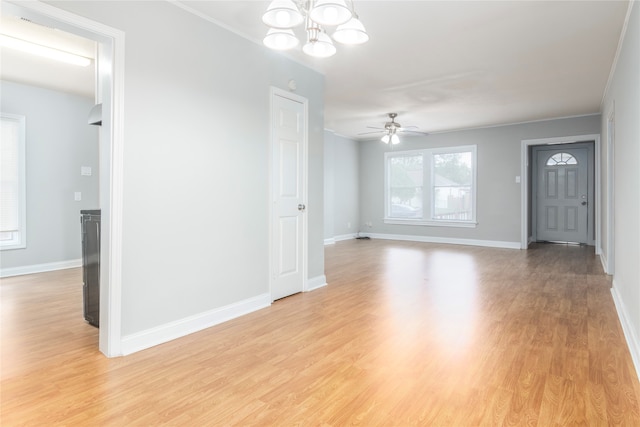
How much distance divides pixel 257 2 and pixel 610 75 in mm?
4333

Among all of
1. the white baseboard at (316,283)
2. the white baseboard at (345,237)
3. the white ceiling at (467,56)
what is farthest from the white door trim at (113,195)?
the white baseboard at (345,237)

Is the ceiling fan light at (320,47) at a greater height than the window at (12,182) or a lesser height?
greater

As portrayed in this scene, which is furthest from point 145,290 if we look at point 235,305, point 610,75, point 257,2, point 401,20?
point 610,75

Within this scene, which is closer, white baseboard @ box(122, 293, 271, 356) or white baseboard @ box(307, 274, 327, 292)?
white baseboard @ box(122, 293, 271, 356)

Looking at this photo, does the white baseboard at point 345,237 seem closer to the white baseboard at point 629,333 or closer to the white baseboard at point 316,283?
the white baseboard at point 316,283

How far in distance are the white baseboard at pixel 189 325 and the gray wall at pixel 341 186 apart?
514cm

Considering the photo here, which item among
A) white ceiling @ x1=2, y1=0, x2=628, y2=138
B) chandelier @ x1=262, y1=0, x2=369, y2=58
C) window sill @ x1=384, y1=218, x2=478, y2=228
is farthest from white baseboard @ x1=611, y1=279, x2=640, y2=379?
window sill @ x1=384, y1=218, x2=478, y2=228

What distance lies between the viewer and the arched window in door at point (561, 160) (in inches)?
319

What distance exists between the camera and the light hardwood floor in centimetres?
177

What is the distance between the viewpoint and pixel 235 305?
3238mm

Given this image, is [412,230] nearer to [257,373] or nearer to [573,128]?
[573,128]

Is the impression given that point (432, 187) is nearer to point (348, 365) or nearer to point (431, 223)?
point (431, 223)

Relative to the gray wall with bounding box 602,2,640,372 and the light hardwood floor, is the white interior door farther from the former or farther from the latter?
the gray wall with bounding box 602,2,640,372

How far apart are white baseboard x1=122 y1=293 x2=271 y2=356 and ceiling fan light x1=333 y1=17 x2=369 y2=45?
230 cm
